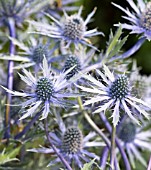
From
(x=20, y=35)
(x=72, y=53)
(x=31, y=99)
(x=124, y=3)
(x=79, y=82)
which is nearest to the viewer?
(x=31, y=99)

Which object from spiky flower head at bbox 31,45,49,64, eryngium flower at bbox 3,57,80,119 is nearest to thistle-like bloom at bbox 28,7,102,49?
spiky flower head at bbox 31,45,49,64

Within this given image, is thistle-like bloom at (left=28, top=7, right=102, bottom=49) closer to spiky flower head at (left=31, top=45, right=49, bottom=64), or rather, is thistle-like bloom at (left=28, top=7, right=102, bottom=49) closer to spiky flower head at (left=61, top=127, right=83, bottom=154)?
spiky flower head at (left=31, top=45, right=49, bottom=64)

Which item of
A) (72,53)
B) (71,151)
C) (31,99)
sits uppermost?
(72,53)

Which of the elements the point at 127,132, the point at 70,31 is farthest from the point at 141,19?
the point at 127,132

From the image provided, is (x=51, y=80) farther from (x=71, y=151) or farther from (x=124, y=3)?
(x=124, y=3)

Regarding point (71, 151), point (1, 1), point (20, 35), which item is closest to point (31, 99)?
point (71, 151)

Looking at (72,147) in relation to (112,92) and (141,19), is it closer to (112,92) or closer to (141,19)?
(112,92)

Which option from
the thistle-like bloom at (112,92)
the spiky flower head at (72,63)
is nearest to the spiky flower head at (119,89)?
the thistle-like bloom at (112,92)
